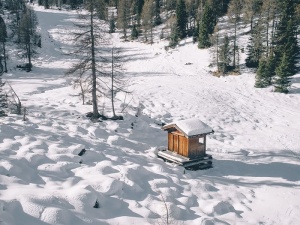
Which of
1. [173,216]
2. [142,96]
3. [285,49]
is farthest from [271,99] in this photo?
[173,216]

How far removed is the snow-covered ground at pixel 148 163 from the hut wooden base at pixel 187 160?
472 millimetres

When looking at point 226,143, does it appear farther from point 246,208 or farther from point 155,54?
point 155,54

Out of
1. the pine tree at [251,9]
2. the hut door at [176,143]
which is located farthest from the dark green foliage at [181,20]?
the hut door at [176,143]

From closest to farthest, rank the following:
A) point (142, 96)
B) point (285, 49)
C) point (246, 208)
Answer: point (246, 208) → point (142, 96) → point (285, 49)

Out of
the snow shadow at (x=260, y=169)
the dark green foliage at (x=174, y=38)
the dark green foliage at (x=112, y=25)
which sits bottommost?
the snow shadow at (x=260, y=169)

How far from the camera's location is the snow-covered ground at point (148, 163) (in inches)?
522

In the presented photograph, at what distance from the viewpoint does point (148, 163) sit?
19203mm

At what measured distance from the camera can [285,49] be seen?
141 ft

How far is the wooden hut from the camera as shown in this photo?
19.8 meters

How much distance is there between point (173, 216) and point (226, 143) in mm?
12475

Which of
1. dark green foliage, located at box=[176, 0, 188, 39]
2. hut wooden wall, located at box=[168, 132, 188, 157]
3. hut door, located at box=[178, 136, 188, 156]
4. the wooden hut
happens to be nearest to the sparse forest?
dark green foliage, located at box=[176, 0, 188, 39]

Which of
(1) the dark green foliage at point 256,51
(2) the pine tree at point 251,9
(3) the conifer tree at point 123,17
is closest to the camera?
(1) the dark green foliage at point 256,51

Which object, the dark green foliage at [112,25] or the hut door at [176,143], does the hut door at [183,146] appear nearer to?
the hut door at [176,143]

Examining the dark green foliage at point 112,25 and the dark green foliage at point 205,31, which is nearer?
the dark green foliage at point 205,31
